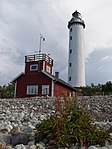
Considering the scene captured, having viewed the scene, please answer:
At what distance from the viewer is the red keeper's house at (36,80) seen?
27.3 m

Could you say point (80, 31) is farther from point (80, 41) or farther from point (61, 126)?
point (61, 126)

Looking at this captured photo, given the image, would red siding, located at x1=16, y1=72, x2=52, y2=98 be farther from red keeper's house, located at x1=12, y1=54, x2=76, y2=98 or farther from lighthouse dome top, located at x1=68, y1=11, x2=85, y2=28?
lighthouse dome top, located at x1=68, y1=11, x2=85, y2=28

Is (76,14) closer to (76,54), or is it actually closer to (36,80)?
(76,54)

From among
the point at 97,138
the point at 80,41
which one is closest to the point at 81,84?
the point at 80,41

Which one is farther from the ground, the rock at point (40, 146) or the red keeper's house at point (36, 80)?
the red keeper's house at point (36, 80)

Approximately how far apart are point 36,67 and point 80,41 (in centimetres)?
1444

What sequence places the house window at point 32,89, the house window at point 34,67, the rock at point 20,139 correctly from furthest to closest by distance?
1. the house window at point 34,67
2. the house window at point 32,89
3. the rock at point 20,139

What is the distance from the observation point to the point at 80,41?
41062 millimetres

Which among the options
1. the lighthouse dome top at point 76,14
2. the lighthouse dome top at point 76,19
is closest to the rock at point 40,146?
the lighthouse dome top at point 76,19

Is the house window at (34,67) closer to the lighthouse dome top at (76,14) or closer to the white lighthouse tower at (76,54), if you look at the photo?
the white lighthouse tower at (76,54)

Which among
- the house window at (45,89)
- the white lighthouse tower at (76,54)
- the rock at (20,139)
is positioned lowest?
the rock at (20,139)

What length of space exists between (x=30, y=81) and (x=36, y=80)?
0.73m

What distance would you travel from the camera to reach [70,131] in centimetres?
406

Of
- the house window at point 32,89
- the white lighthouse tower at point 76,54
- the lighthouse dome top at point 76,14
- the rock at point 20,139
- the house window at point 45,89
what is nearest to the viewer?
the rock at point 20,139
